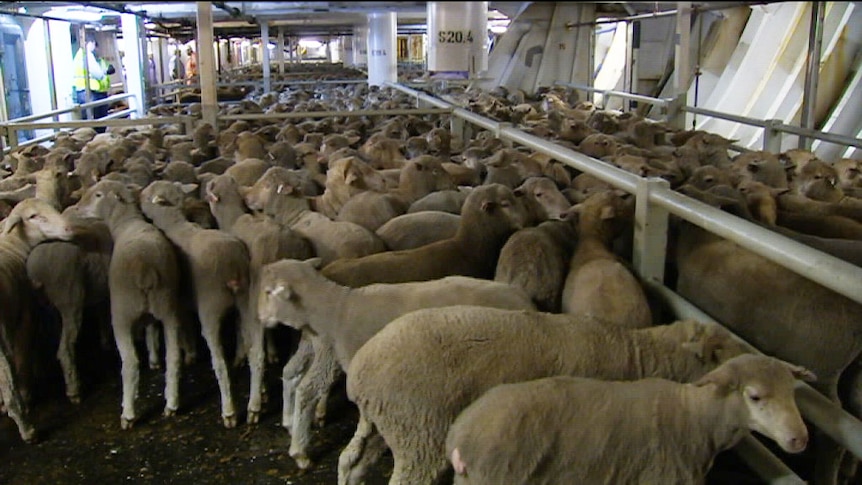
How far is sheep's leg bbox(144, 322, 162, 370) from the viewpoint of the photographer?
15.0 ft

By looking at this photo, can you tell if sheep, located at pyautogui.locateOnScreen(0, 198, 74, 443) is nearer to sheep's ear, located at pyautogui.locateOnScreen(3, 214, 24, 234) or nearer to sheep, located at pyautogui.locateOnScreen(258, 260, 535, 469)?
sheep's ear, located at pyautogui.locateOnScreen(3, 214, 24, 234)

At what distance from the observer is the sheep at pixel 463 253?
11.1 feet

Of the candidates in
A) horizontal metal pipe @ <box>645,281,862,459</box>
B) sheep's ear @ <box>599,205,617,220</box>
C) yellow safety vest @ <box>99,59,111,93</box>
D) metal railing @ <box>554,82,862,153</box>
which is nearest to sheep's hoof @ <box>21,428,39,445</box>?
sheep's ear @ <box>599,205,617,220</box>

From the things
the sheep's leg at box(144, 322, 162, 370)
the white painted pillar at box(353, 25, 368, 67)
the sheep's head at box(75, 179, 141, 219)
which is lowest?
the sheep's leg at box(144, 322, 162, 370)

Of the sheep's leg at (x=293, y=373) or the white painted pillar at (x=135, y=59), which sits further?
the white painted pillar at (x=135, y=59)

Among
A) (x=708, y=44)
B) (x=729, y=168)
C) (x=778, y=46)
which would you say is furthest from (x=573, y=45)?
(x=729, y=168)

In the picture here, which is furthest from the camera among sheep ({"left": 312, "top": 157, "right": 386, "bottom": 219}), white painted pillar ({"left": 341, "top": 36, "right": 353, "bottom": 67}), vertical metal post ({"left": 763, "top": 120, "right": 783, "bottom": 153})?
white painted pillar ({"left": 341, "top": 36, "right": 353, "bottom": 67})

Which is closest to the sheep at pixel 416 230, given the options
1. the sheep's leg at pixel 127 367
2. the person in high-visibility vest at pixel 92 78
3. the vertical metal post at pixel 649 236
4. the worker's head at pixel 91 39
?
the vertical metal post at pixel 649 236

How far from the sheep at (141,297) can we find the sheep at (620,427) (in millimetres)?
2092

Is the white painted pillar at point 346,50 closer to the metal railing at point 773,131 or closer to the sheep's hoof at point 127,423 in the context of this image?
the metal railing at point 773,131

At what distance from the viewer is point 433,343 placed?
7.86 ft

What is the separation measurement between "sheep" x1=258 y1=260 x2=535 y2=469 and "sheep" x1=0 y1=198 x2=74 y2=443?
144 centimetres

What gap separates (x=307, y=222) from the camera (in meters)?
4.24

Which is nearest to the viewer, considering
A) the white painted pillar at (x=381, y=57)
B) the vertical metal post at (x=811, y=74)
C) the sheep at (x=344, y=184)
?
the sheep at (x=344, y=184)
